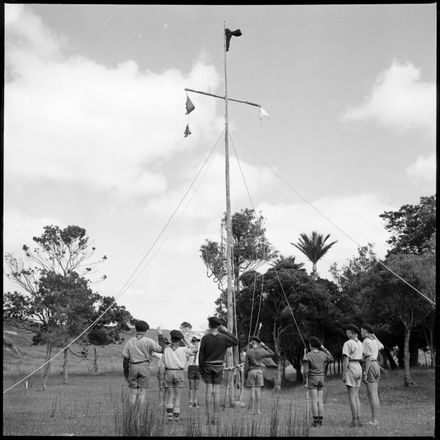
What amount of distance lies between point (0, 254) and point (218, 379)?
16.6 feet

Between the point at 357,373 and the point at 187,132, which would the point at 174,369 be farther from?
the point at 187,132

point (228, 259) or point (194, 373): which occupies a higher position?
point (228, 259)

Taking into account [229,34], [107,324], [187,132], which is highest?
[229,34]

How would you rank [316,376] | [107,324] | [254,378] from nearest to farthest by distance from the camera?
1. [316,376]
2. [254,378]
3. [107,324]

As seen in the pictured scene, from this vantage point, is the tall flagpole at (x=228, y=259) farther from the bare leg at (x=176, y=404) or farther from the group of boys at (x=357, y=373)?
the group of boys at (x=357, y=373)

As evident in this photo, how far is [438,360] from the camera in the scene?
5.32 m

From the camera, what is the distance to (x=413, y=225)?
36.6m

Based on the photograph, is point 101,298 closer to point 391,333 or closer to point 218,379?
point 391,333

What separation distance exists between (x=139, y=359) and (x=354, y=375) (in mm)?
3411

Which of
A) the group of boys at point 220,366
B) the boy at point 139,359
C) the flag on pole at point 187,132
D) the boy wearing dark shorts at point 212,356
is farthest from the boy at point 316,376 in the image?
the flag on pole at point 187,132

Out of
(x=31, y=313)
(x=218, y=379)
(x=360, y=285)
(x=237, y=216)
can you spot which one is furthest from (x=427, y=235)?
(x=218, y=379)

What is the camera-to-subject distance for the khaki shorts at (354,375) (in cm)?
927

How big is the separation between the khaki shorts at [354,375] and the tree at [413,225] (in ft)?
84.1

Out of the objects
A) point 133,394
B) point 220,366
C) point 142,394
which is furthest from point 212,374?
point 133,394
